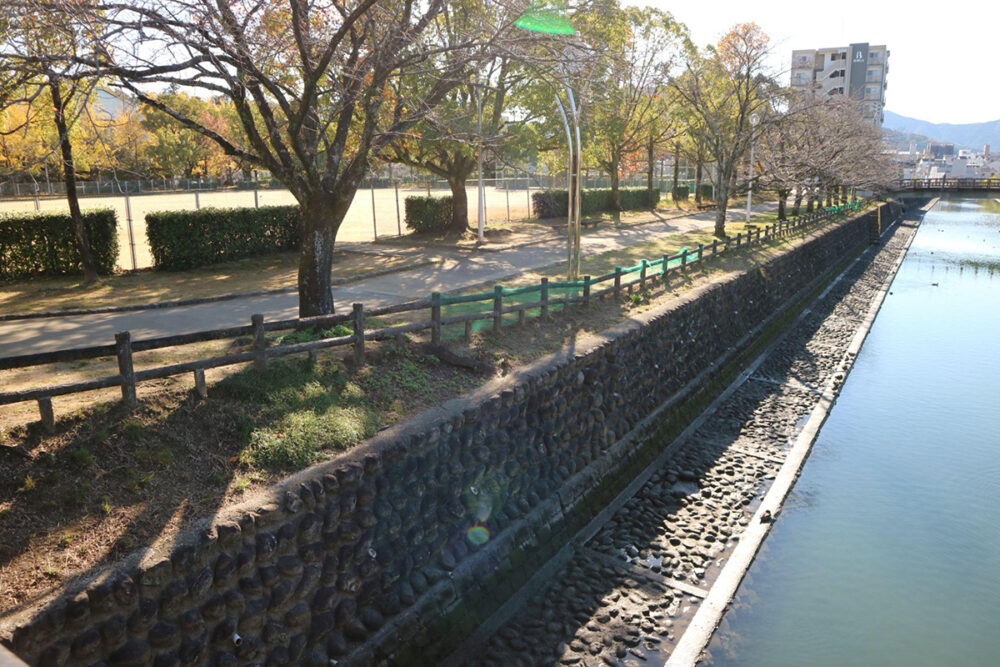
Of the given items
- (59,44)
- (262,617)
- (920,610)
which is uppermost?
(59,44)

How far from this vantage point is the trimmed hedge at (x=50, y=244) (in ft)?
48.3

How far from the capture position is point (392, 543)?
23.0 ft

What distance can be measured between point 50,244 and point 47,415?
11209 millimetres

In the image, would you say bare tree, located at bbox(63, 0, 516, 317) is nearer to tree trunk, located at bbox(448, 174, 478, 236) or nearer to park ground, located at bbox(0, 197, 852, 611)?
park ground, located at bbox(0, 197, 852, 611)

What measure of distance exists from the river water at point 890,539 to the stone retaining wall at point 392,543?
265 cm

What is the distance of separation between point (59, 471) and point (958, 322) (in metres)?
27.5

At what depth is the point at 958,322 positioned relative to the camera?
24531mm

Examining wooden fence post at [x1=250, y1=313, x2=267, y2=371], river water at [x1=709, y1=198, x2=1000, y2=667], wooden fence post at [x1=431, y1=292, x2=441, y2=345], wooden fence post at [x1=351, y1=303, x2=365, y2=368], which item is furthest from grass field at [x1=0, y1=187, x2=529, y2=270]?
river water at [x1=709, y1=198, x2=1000, y2=667]

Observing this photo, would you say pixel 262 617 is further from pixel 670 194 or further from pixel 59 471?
pixel 670 194

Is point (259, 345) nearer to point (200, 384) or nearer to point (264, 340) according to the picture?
point (264, 340)

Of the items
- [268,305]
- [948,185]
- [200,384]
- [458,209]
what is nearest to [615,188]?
Answer: [458,209]

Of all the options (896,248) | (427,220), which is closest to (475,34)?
(427,220)

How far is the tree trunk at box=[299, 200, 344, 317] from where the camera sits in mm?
10070

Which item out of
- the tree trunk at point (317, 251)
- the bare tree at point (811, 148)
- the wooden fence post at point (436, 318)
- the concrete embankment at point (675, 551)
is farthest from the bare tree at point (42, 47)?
the bare tree at point (811, 148)
